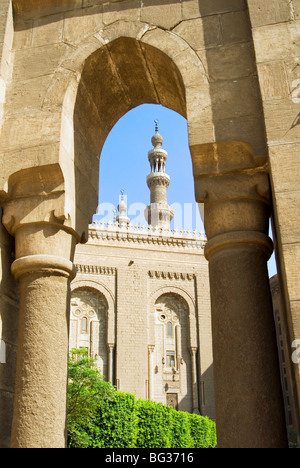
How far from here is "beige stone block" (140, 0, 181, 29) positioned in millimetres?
3486

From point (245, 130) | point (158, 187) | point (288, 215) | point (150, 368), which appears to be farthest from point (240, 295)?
point (158, 187)

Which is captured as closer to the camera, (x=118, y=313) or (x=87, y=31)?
(x=87, y=31)

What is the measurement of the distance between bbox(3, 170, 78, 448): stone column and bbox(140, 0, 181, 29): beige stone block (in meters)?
1.38

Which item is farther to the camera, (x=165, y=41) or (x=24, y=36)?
(x=24, y=36)

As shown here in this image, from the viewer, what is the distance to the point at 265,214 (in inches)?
120

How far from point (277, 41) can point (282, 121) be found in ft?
1.85

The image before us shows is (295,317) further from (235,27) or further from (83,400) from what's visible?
(83,400)

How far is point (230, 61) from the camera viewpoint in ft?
10.8

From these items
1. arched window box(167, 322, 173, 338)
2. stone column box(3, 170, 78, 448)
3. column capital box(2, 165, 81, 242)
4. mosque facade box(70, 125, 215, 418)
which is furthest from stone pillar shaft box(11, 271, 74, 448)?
arched window box(167, 322, 173, 338)

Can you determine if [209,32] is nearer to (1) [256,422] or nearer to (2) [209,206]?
(2) [209,206]

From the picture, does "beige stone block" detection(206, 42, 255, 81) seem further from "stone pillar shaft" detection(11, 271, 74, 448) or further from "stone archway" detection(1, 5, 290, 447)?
"stone pillar shaft" detection(11, 271, 74, 448)

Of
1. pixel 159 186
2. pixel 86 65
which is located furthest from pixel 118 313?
Result: pixel 86 65

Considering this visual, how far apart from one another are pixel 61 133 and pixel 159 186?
35395 millimetres

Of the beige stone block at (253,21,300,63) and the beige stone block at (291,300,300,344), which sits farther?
the beige stone block at (253,21,300,63)
